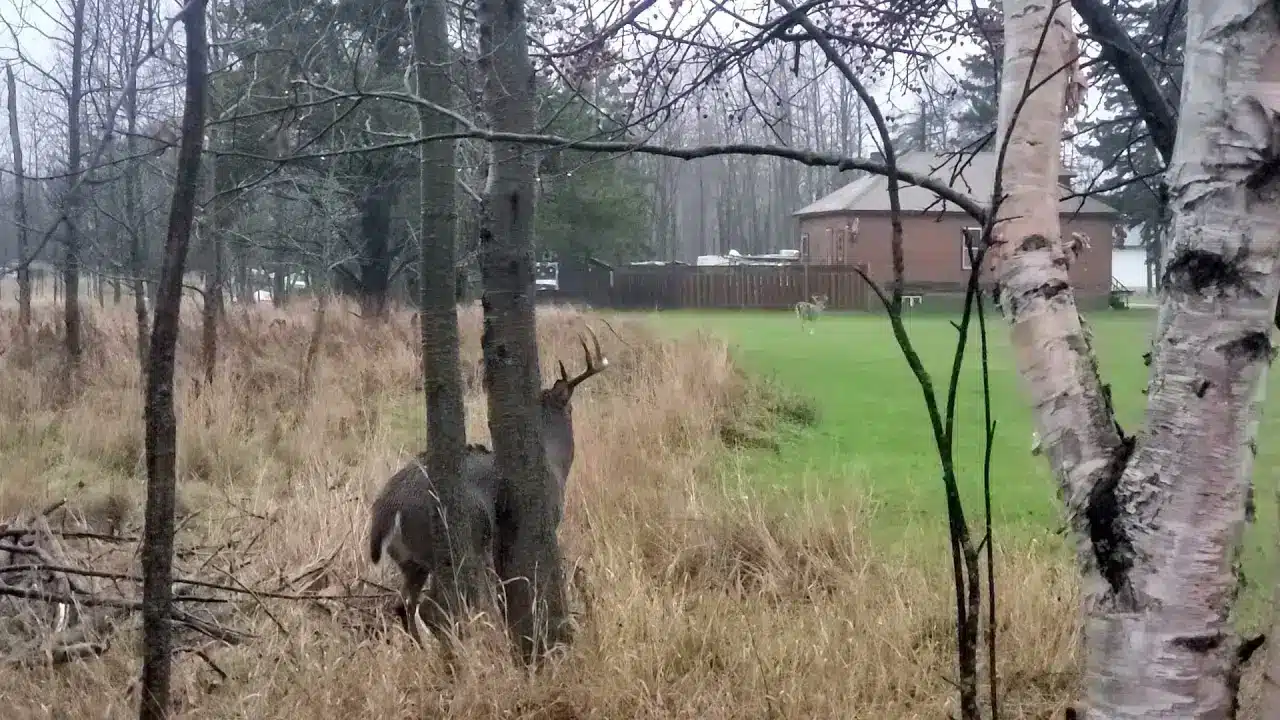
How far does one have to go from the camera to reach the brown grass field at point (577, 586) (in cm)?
360

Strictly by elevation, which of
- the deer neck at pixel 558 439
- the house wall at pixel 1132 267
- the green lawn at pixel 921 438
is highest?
the house wall at pixel 1132 267

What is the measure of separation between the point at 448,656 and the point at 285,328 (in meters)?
12.1

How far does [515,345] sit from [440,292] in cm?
39

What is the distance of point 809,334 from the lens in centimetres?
2277

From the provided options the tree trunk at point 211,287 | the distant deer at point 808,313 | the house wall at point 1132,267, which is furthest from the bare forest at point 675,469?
the house wall at point 1132,267

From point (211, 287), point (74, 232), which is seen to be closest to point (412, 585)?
point (74, 232)

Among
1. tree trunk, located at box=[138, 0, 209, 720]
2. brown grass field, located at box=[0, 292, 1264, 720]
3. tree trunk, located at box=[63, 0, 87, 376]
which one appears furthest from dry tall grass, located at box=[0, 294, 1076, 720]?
tree trunk, located at box=[63, 0, 87, 376]

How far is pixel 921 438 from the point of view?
34.1 ft

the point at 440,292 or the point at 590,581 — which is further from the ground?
the point at 440,292

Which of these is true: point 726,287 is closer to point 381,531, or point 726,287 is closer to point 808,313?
point 808,313

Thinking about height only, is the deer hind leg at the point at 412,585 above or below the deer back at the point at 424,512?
below

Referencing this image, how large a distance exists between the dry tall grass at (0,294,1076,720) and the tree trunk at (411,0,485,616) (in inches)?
20.8

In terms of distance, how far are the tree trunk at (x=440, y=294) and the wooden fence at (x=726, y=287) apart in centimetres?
3200

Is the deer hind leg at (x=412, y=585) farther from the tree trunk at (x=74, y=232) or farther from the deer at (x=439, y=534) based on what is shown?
the tree trunk at (x=74, y=232)
